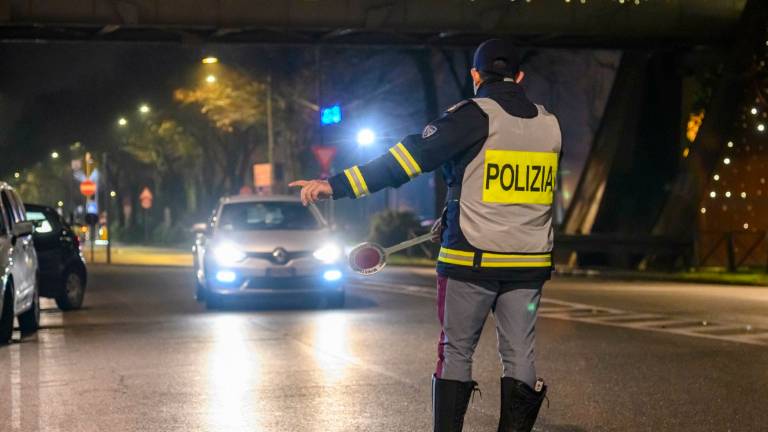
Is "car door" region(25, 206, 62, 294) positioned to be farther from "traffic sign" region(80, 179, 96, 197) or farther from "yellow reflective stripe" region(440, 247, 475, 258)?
"traffic sign" region(80, 179, 96, 197)

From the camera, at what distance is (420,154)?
6.34 m

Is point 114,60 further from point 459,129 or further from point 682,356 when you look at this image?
point 459,129

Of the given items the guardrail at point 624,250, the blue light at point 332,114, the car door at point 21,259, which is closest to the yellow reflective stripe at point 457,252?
the car door at point 21,259

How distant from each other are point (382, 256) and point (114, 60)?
5269 centimetres

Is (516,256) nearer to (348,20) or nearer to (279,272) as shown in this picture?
(279,272)

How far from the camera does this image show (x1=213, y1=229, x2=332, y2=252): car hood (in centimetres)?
1769

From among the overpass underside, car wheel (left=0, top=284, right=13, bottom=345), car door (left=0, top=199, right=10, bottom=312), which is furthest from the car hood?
the overpass underside

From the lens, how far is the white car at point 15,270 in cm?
1355

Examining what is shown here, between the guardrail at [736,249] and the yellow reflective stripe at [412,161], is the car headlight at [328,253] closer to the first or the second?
the yellow reflective stripe at [412,161]

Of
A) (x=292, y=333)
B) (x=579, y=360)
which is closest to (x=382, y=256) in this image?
(x=579, y=360)

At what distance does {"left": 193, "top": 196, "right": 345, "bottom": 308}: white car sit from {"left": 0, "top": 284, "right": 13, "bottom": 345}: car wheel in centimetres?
416

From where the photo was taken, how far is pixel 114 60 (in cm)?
5806

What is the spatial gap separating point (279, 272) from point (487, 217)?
1125 cm

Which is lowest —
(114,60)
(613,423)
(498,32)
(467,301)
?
(613,423)
